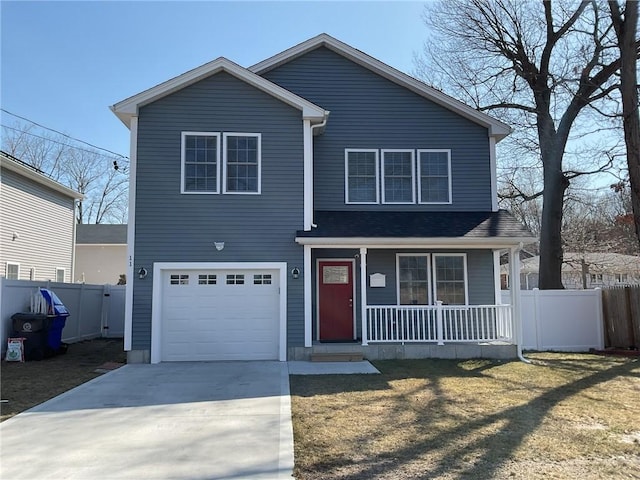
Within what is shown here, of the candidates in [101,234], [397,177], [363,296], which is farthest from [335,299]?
[101,234]

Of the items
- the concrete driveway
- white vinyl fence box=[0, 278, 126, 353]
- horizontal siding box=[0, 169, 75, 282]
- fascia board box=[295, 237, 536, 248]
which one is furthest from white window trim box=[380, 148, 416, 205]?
horizontal siding box=[0, 169, 75, 282]

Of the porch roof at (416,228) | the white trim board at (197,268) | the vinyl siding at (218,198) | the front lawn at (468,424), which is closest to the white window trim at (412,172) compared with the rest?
the porch roof at (416,228)

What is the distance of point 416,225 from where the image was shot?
11.6 metres

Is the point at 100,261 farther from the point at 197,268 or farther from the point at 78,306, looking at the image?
the point at 197,268

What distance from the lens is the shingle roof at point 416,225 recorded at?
1105cm

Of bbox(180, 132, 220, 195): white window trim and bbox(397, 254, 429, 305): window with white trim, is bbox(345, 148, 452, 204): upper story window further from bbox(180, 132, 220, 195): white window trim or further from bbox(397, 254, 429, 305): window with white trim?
bbox(180, 132, 220, 195): white window trim

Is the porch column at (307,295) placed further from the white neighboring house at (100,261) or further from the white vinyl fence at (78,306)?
the white neighboring house at (100,261)

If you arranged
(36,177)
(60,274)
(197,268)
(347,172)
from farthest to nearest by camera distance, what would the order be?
A: (60,274)
(36,177)
(347,172)
(197,268)

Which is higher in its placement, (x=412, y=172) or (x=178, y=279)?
(x=412, y=172)

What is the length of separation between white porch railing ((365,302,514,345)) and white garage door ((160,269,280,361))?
2.27 m

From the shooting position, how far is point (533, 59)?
725 inches

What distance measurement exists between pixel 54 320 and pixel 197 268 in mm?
3585

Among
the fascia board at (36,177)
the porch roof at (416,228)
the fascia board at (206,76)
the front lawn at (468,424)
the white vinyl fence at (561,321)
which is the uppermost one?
the fascia board at (206,76)

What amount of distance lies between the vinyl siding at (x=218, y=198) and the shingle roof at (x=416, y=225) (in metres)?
0.82
